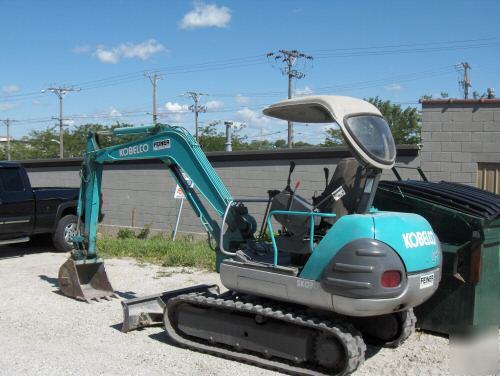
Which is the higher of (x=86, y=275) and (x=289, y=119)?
(x=289, y=119)

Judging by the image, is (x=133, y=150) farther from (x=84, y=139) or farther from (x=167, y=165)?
(x=84, y=139)

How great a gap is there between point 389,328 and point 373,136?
2165 millimetres

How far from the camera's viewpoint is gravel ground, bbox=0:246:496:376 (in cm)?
529

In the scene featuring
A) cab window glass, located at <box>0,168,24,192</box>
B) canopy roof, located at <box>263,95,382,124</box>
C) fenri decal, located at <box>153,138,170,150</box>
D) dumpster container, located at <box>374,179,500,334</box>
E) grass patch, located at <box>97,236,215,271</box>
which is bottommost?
grass patch, located at <box>97,236,215,271</box>

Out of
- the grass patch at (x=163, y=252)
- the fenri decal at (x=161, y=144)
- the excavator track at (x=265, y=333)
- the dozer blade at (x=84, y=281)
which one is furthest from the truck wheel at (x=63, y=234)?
the excavator track at (x=265, y=333)

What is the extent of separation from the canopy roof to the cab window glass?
7.68 m

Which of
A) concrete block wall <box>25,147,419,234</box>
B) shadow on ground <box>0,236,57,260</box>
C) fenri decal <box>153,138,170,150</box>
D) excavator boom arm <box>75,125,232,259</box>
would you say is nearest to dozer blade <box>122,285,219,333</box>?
excavator boom arm <box>75,125,232,259</box>

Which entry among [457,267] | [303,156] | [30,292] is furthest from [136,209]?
[457,267]

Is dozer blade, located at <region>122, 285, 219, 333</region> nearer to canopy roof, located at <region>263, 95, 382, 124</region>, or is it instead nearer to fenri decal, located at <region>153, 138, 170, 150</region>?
fenri decal, located at <region>153, 138, 170, 150</region>

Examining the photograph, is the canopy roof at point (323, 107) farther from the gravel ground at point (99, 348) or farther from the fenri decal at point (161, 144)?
the gravel ground at point (99, 348)

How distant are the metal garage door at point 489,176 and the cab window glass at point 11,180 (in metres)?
9.17

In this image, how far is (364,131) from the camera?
5.05 m

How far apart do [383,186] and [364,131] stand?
2.00 m

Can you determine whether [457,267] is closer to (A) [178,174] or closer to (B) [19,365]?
(A) [178,174]
